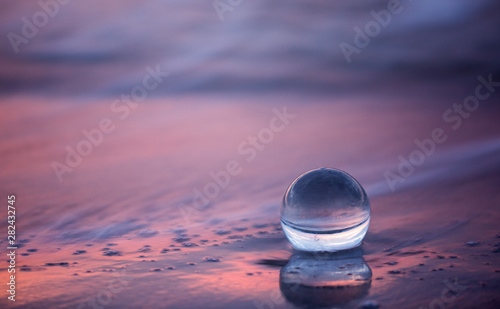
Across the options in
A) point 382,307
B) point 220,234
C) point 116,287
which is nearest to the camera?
point 382,307

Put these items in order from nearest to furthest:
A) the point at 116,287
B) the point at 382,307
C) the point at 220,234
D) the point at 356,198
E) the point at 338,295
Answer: the point at 382,307
the point at 338,295
the point at 116,287
the point at 356,198
the point at 220,234

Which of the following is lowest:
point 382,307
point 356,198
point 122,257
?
point 382,307

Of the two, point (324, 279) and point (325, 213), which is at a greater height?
point (325, 213)

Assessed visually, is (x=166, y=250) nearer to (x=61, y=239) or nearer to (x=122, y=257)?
(x=122, y=257)

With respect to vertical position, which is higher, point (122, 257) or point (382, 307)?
point (122, 257)

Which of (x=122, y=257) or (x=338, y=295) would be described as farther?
(x=122, y=257)

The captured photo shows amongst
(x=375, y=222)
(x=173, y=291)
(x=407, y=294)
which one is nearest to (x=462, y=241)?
(x=375, y=222)
